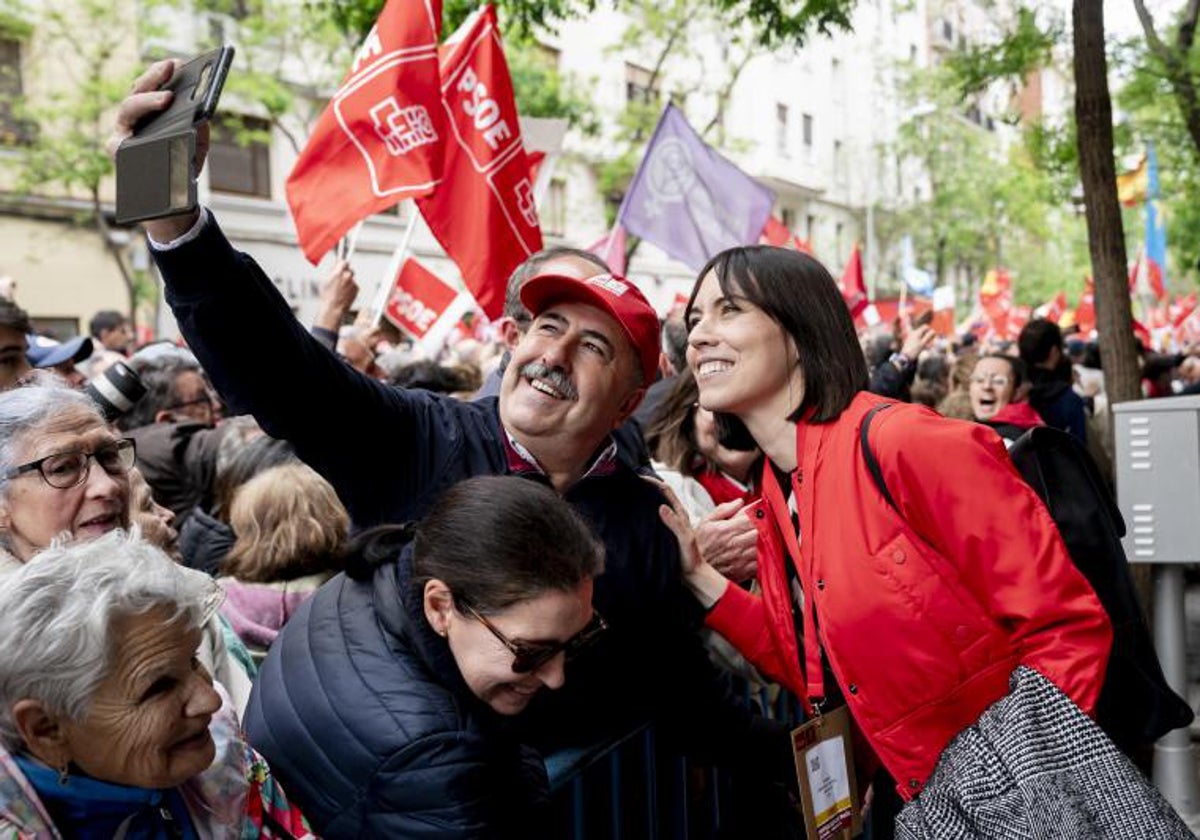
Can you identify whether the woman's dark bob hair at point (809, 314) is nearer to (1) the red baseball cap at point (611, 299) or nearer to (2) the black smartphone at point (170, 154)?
(1) the red baseball cap at point (611, 299)

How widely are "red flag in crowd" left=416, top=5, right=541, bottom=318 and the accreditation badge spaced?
318 cm

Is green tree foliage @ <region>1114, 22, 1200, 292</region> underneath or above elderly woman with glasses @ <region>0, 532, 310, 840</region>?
above

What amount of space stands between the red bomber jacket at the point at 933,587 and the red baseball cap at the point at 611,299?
1.83ft

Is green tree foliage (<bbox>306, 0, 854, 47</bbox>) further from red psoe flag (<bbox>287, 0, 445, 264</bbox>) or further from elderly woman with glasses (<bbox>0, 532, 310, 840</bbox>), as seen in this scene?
elderly woman with glasses (<bbox>0, 532, 310, 840</bbox>)

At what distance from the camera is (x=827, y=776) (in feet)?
8.97

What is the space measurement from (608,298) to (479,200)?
3121 millimetres

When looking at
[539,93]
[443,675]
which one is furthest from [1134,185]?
[443,675]

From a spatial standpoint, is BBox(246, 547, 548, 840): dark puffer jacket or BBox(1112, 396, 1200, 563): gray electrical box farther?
BBox(1112, 396, 1200, 563): gray electrical box

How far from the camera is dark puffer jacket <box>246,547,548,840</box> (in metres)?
1.94

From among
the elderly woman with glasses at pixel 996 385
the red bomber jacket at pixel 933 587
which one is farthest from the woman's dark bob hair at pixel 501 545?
the elderly woman with glasses at pixel 996 385

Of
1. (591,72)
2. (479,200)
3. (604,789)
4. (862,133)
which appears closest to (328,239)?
(479,200)

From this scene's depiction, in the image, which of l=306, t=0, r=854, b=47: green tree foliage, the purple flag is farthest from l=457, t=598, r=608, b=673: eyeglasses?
the purple flag

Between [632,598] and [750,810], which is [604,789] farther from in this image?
[750,810]

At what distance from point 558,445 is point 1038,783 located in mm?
1226
